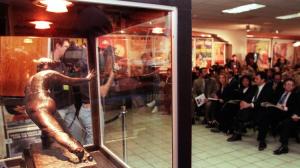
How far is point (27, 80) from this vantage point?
2062 mm

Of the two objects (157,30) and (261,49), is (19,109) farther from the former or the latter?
(261,49)

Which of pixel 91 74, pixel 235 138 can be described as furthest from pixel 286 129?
pixel 91 74

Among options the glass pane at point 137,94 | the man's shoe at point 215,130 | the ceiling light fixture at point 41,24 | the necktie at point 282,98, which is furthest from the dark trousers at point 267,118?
the ceiling light fixture at point 41,24

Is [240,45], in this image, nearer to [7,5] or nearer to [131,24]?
[131,24]

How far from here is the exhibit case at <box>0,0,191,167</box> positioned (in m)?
Answer: 1.66

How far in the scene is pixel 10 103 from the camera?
2.33 m

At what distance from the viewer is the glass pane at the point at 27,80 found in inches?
87.4

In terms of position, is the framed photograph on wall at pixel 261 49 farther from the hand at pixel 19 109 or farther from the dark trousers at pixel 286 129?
the hand at pixel 19 109

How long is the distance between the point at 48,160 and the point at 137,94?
4.13 ft

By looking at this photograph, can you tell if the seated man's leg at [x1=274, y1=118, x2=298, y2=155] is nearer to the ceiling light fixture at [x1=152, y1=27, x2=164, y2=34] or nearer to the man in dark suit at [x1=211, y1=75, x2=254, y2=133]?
the man in dark suit at [x1=211, y1=75, x2=254, y2=133]

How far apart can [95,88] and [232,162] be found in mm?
1910

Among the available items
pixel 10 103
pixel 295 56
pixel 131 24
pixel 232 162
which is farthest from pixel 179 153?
pixel 295 56

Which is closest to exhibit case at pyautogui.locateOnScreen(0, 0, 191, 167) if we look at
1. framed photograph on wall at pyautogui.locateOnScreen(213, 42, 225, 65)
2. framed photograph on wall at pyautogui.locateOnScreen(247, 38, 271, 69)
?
framed photograph on wall at pyautogui.locateOnScreen(213, 42, 225, 65)

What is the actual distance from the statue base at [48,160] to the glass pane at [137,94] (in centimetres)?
66
